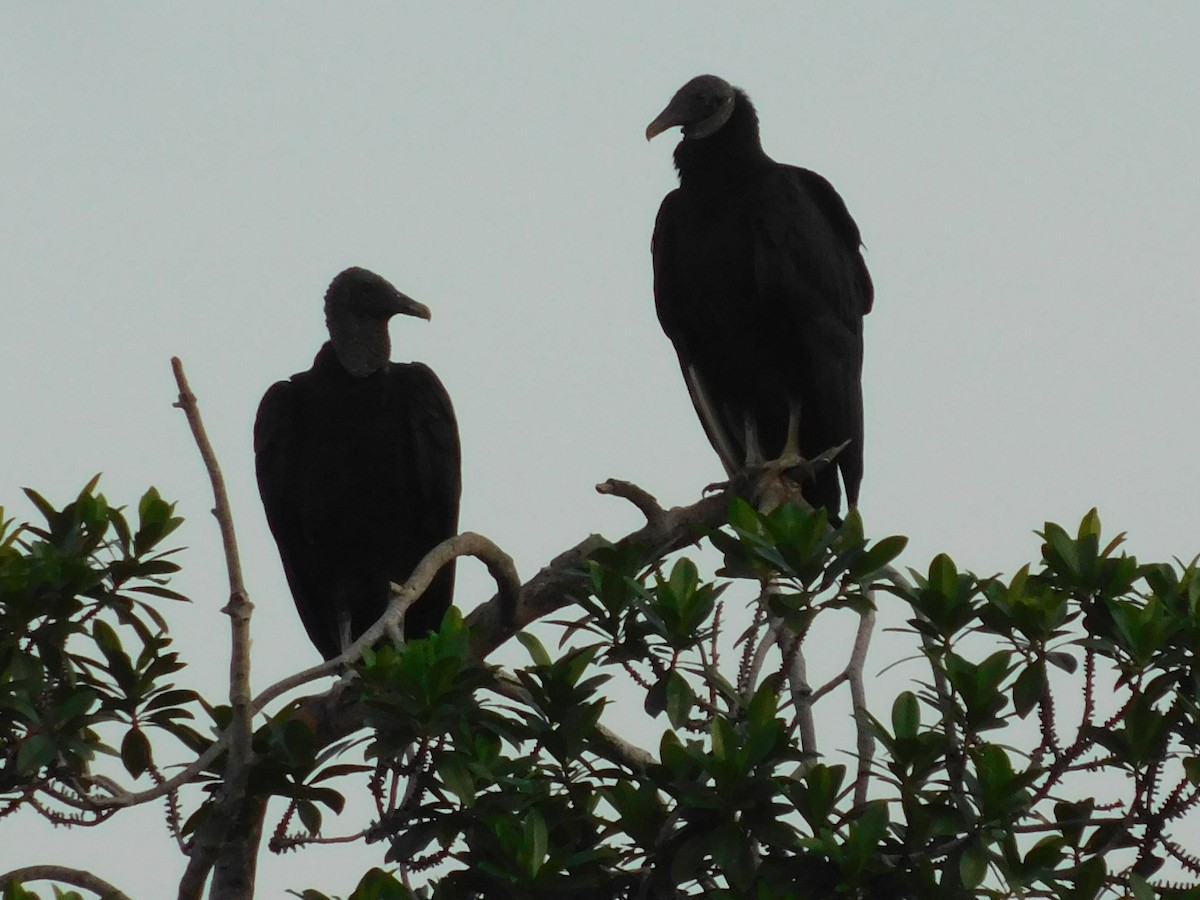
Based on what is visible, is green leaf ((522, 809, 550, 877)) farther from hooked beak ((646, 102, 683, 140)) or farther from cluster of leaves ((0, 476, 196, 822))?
hooked beak ((646, 102, 683, 140))

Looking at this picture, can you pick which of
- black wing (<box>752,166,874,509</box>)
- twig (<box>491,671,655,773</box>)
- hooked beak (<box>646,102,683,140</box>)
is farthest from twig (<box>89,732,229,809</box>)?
hooked beak (<box>646,102,683,140</box>)

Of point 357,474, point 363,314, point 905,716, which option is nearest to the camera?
point 905,716

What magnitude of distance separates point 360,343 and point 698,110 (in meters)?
1.08

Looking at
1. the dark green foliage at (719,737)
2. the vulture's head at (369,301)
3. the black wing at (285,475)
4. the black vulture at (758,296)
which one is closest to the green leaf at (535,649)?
the dark green foliage at (719,737)

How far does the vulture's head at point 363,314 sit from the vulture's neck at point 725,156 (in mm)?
826

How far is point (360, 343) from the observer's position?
4.33 m

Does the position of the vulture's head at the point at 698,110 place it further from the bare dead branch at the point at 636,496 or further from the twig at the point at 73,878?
the twig at the point at 73,878

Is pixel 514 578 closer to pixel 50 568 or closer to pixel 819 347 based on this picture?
pixel 50 568

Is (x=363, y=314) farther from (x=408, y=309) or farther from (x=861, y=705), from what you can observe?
(x=861, y=705)

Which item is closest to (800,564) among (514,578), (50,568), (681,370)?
(514,578)

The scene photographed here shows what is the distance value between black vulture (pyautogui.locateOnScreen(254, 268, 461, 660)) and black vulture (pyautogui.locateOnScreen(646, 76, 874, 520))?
691mm

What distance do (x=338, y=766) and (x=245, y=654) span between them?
29 cm

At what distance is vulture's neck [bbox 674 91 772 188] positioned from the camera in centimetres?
417

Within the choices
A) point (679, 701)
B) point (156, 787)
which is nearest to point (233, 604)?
point (156, 787)
